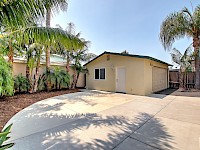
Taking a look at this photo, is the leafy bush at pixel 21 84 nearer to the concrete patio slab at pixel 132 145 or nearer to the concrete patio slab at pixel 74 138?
the concrete patio slab at pixel 74 138

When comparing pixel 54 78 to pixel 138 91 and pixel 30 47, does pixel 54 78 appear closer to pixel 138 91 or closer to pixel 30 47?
pixel 30 47

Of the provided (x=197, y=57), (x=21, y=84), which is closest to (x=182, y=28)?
(x=197, y=57)

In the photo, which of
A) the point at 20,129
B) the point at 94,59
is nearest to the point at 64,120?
the point at 20,129

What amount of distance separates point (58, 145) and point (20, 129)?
1.65m

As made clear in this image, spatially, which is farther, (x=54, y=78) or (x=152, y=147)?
(x=54, y=78)

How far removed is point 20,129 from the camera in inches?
150

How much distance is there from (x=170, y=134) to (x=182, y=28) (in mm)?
12152

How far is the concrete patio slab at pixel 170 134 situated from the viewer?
2951 mm

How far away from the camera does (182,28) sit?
12.3m

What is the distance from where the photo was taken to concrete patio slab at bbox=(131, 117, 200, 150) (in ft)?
9.68

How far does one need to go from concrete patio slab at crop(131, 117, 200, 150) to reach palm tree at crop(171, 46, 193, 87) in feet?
34.0

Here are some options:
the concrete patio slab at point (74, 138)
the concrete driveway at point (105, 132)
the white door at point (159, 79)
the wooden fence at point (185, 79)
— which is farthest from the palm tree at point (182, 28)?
the concrete patio slab at point (74, 138)

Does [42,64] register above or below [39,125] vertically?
above

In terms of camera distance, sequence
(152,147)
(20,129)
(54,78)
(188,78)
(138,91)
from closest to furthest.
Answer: (152,147) < (20,129) < (138,91) < (54,78) < (188,78)
